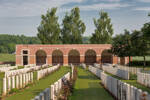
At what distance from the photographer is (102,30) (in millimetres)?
69500

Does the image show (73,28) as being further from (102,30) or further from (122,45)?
(122,45)

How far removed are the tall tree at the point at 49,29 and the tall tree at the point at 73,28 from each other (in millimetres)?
2480

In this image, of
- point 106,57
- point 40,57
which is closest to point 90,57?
point 106,57

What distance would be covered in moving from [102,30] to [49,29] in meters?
13.9

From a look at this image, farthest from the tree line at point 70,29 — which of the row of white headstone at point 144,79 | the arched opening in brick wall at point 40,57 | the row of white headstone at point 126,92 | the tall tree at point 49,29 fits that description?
the row of white headstone at point 126,92

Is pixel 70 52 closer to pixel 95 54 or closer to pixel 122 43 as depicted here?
pixel 95 54

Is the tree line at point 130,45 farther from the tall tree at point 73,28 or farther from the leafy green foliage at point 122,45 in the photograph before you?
the tall tree at point 73,28

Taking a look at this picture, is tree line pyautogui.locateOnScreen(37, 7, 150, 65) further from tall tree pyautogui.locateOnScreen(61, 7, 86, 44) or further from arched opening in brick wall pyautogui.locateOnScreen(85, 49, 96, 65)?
arched opening in brick wall pyautogui.locateOnScreen(85, 49, 96, 65)

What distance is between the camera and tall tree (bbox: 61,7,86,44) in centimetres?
7069

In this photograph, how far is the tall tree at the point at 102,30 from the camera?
68.9m

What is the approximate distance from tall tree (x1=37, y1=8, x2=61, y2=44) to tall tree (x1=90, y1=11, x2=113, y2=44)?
10.1 meters

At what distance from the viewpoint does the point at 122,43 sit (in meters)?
46.2

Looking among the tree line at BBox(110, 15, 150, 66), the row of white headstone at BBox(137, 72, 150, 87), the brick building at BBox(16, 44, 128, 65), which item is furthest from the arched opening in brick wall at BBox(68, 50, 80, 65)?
the row of white headstone at BBox(137, 72, 150, 87)

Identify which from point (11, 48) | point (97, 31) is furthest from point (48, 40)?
point (11, 48)
